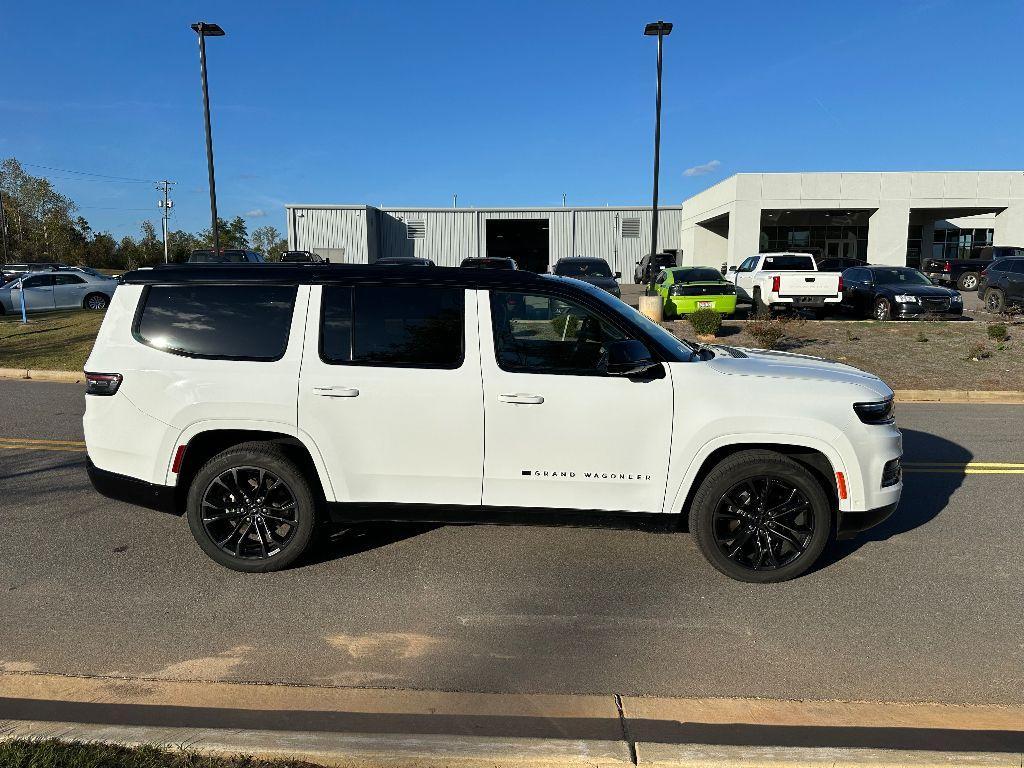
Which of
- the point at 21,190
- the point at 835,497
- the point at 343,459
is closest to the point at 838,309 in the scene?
the point at 835,497

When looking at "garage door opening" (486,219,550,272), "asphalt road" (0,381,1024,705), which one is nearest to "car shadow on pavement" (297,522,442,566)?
"asphalt road" (0,381,1024,705)

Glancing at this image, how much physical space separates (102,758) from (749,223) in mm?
38478

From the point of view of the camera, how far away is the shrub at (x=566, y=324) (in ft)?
14.1

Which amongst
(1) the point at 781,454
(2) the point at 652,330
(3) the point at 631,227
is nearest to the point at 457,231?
(3) the point at 631,227

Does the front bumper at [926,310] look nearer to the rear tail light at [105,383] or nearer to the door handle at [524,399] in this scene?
the door handle at [524,399]

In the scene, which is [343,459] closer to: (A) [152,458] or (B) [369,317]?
(B) [369,317]

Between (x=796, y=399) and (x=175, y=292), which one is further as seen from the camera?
(x=175, y=292)

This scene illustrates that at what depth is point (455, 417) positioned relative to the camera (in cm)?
A: 416

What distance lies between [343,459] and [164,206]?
8916 centimetres

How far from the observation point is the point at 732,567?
4250mm

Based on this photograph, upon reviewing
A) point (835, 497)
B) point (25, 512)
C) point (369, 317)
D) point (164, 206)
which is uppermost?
point (164, 206)

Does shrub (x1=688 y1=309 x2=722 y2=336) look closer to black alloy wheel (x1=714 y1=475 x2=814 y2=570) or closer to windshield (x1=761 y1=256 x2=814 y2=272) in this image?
windshield (x1=761 y1=256 x2=814 y2=272)

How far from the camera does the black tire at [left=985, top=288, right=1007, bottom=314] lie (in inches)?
758

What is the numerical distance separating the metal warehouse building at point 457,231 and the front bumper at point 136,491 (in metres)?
40.8
